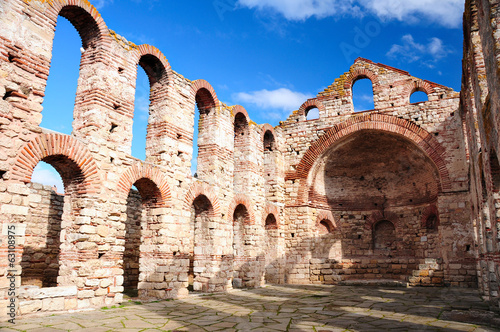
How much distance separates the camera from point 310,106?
16609 mm

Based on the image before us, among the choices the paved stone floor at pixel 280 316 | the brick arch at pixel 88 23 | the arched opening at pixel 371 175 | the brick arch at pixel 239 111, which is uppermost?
the brick arch at pixel 88 23

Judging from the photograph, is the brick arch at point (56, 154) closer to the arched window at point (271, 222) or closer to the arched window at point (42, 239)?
the arched window at point (42, 239)

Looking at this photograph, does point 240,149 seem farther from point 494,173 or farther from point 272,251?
point 494,173

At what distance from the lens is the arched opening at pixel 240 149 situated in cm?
1318

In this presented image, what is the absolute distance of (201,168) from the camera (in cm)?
1141

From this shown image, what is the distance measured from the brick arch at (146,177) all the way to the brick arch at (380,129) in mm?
7663

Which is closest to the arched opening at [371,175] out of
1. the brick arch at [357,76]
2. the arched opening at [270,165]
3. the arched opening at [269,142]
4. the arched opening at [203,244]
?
the arched opening at [270,165]

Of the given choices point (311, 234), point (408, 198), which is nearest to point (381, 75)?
point (408, 198)

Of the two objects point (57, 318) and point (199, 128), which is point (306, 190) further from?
point (57, 318)

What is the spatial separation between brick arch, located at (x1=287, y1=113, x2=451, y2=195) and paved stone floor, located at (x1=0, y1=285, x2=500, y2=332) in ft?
19.7

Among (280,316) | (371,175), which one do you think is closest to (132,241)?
(280,316)

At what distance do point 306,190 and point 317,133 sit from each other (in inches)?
102

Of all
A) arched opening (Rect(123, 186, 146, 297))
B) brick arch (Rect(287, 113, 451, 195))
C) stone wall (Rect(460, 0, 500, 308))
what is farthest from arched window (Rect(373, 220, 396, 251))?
arched opening (Rect(123, 186, 146, 297))

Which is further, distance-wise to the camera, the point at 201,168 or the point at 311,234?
the point at 311,234
